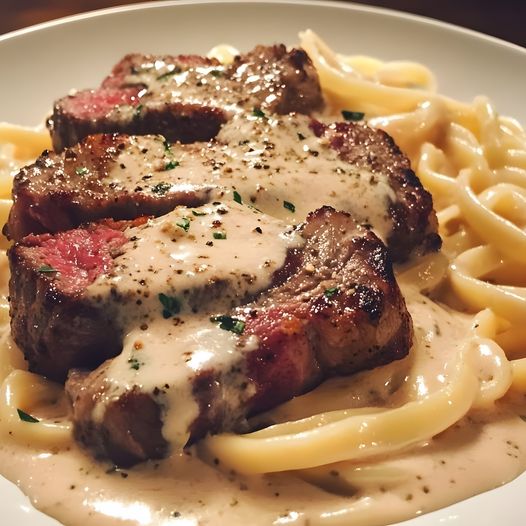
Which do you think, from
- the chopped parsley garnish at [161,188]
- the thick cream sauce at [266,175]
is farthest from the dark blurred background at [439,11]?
the chopped parsley garnish at [161,188]

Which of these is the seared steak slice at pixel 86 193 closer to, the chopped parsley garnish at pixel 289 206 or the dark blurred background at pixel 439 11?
the chopped parsley garnish at pixel 289 206

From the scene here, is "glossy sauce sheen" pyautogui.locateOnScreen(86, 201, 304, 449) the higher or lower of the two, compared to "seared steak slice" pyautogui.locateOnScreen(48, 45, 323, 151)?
lower

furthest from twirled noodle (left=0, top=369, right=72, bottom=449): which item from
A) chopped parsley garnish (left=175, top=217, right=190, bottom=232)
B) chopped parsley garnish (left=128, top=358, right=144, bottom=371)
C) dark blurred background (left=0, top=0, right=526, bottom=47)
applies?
dark blurred background (left=0, top=0, right=526, bottom=47)

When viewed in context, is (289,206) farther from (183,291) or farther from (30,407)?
(30,407)

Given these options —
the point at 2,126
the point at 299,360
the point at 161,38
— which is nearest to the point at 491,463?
the point at 299,360

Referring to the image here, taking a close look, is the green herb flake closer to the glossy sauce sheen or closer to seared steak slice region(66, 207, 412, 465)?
the glossy sauce sheen

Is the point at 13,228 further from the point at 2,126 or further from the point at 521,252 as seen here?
the point at 521,252

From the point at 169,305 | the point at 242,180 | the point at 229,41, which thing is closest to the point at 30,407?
the point at 169,305
